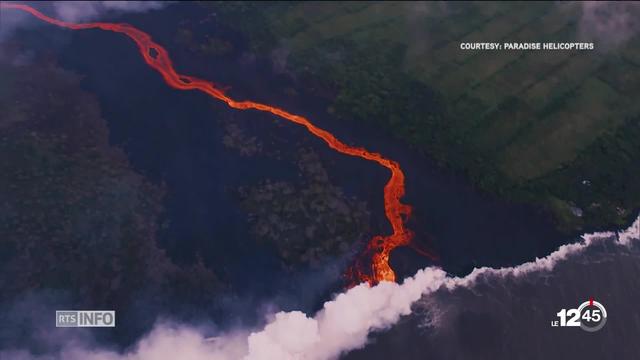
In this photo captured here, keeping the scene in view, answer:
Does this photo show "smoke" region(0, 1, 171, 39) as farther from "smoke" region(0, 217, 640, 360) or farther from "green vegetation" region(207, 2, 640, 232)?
"smoke" region(0, 217, 640, 360)

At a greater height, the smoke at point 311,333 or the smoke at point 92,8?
the smoke at point 92,8

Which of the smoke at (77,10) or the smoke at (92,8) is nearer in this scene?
the smoke at (77,10)

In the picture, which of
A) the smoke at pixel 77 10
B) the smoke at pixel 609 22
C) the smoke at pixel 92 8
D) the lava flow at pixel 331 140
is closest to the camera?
the lava flow at pixel 331 140

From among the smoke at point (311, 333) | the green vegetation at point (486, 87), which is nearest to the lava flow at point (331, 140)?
A: the smoke at point (311, 333)

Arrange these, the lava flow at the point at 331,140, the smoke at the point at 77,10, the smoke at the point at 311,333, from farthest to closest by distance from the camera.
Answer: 1. the smoke at the point at 77,10
2. the lava flow at the point at 331,140
3. the smoke at the point at 311,333

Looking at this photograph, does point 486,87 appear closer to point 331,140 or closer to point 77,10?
point 331,140

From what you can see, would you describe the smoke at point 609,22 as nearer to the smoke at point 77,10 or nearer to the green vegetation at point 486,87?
the green vegetation at point 486,87

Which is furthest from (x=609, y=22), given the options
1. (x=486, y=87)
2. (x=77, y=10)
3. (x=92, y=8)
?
(x=77, y=10)
